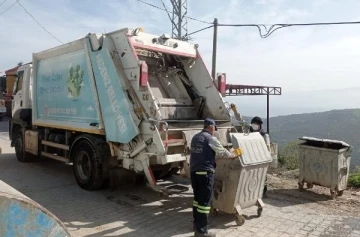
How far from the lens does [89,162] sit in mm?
5773

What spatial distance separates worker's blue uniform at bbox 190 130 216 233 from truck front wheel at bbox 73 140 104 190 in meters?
2.12

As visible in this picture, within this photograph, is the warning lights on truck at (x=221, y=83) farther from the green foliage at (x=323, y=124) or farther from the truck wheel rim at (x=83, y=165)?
the green foliage at (x=323, y=124)

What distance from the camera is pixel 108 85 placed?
5289 millimetres

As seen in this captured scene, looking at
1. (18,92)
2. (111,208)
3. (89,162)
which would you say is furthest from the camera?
(18,92)

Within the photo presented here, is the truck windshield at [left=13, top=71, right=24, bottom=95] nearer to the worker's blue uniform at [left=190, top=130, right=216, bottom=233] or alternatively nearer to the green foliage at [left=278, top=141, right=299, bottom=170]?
the worker's blue uniform at [left=190, top=130, right=216, bottom=233]

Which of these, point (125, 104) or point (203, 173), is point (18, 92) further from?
point (203, 173)

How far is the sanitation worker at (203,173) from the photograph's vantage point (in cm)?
393

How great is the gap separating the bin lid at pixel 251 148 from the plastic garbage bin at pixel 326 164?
1.87m

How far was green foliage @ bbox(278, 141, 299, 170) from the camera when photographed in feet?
28.9

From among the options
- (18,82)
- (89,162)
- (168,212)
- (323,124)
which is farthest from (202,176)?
(323,124)

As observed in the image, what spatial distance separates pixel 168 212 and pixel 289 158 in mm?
5607

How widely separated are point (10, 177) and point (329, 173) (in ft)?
20.1

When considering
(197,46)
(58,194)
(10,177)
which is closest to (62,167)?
(10,177)

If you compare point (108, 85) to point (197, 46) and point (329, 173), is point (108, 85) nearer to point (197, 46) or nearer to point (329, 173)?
point (197, 46)
